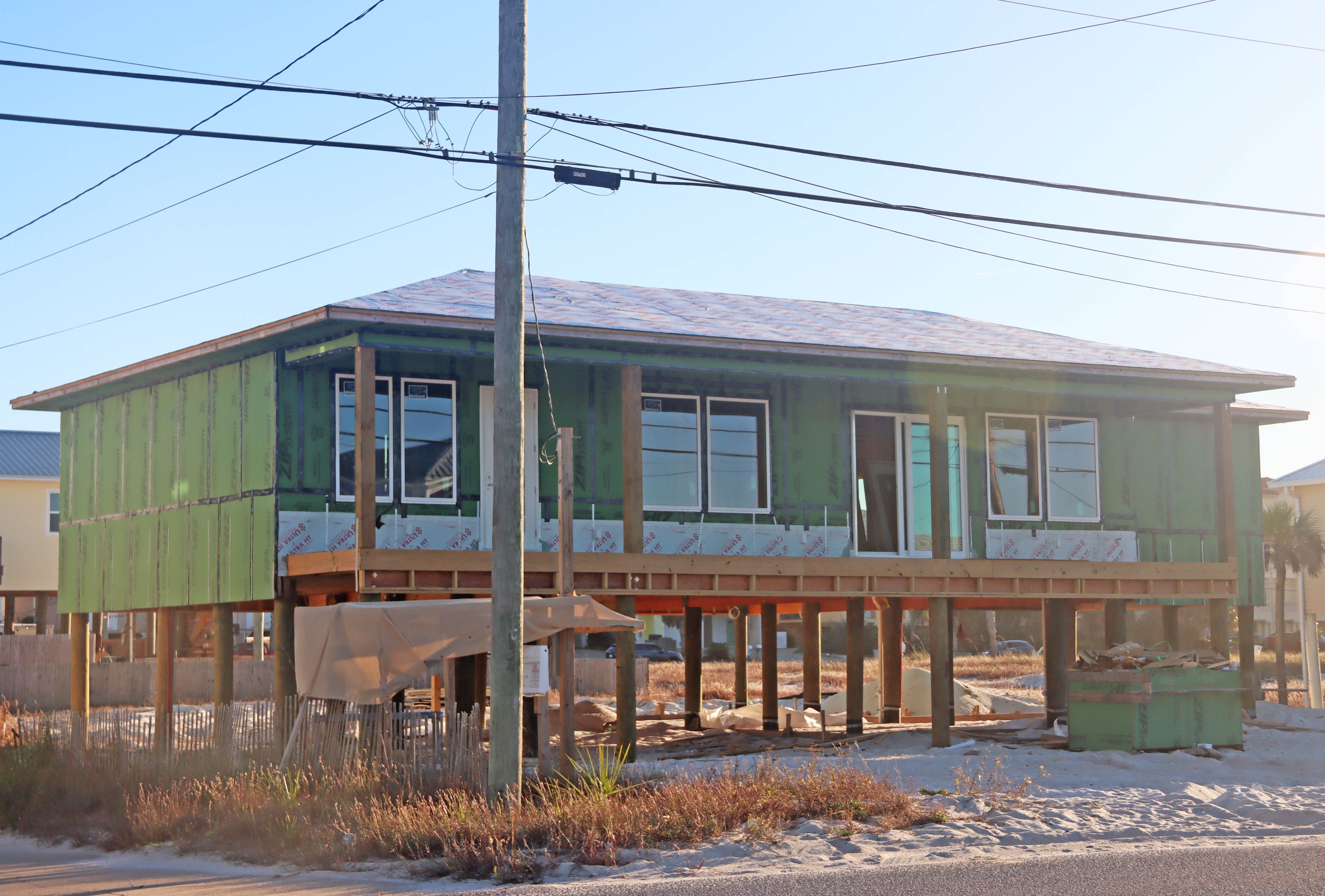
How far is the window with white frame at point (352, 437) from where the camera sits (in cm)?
1923

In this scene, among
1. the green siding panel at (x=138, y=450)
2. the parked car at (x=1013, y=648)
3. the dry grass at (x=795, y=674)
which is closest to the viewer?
the green siding panel at (x=138, y=450)

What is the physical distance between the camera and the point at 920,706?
1220 inches

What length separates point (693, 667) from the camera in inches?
1110

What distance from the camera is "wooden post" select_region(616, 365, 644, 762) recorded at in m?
17.6

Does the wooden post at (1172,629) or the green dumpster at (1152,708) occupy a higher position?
the wooden post at (1172,629)

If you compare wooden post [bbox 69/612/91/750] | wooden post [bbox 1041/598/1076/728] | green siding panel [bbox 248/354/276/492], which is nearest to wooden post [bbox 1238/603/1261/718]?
wooden post [bbox 1041/598/1076/728]

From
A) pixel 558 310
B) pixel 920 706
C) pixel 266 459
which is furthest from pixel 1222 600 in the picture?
pixel 266 459

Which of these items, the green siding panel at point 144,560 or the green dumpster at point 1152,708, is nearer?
the green dumpster at point 1152,708

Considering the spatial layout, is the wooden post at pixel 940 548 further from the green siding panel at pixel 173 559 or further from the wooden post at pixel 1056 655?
the green siding panel at pixel 173 559

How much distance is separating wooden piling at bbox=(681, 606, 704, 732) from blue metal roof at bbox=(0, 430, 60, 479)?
21.7 meters

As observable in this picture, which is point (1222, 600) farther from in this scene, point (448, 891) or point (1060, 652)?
point (448, 891)

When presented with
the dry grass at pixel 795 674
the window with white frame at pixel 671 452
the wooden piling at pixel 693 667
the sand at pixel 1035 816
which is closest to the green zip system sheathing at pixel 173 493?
the window with white frame at pixel 671 452

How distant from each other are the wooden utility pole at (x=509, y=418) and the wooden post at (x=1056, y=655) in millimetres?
13734

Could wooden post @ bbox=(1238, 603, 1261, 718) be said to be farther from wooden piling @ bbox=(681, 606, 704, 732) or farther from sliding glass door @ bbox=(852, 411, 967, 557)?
wooden piling @ bbox=(681, 606, 704, 732)
